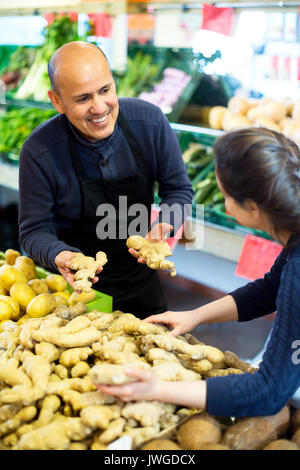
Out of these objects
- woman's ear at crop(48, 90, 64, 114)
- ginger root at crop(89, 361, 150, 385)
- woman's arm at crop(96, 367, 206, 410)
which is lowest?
woman's arm at crop(96, 367, 206, 410)

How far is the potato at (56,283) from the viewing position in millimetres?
2172

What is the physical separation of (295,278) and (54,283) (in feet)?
3.99

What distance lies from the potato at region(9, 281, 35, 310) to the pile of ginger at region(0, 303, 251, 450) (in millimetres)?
251

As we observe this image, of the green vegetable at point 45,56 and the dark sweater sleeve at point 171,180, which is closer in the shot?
the dark sweater sleeve at point 171,180

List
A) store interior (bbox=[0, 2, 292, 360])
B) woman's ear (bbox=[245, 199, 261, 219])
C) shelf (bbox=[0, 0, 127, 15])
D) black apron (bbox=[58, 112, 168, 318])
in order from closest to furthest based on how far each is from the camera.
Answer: woman's ear (bbox=[245, 199, 261, 219]) → black apron (bbox=[58, 112, 168, 318]) → store interior (bbox=[0, 2, 292, 360]) → shelf (bbox=[0, 0, 127, 15])

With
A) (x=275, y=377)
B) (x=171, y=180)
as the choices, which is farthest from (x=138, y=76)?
(x=275, y=377)

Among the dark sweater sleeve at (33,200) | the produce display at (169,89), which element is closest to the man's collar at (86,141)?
the dark sweater sleeve at (33,200)

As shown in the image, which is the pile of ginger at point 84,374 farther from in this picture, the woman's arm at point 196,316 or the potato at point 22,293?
the potato at point 22,293

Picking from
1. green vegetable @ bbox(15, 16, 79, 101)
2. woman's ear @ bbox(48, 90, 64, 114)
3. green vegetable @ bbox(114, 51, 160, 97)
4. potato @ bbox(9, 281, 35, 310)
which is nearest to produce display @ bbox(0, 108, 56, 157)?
green vegetable @ bbox(15, 16, 79, 101)

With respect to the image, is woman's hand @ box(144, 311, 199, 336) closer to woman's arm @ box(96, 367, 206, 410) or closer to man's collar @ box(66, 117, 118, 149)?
woman's arm @ box(96, 367, 206, 410)

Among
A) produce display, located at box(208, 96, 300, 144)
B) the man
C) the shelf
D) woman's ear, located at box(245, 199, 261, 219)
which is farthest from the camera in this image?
the shelf

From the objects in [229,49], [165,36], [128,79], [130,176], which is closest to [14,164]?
[128,79]

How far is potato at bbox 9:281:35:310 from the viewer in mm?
2021

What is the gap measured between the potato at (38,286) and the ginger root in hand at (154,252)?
0.45m
